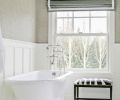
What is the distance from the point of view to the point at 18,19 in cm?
465

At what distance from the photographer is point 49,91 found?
3.60m

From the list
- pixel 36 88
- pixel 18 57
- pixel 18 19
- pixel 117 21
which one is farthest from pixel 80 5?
pixel 36 88

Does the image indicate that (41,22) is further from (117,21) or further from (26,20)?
(117,21)

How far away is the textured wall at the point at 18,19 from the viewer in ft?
13.0

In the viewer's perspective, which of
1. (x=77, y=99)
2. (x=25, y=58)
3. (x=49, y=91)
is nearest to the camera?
(x=49, y=91)

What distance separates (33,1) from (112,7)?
163cm

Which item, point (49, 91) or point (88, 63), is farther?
point (88, 63)

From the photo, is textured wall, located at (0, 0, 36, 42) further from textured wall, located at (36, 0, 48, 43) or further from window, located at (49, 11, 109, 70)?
window, located at (49, 11, 109, 70)

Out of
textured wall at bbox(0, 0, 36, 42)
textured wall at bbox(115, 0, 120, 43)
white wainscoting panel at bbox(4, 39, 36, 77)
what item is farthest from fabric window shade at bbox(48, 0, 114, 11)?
white wainscoting panel at bbox(4, 39, 36, 77)

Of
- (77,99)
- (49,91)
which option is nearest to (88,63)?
(77,99)

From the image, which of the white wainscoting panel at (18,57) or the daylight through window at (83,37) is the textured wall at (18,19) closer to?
the white wainscoting panel at (18,57)

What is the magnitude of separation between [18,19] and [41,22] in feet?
4.50

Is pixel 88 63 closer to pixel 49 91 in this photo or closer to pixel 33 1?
pixel 33 1

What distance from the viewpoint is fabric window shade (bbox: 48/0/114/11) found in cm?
570
